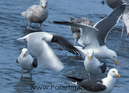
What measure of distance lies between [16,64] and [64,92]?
2015mm

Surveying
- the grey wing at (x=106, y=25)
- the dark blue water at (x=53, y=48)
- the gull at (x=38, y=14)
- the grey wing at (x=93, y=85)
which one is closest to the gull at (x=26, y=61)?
the dark blue water at (x=53, y=48)

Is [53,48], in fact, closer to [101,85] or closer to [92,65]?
[92,65]

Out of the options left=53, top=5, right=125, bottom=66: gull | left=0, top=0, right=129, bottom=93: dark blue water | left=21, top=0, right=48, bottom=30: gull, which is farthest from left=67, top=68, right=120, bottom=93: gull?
left=21, top=0, right=48, bottom=30: gull

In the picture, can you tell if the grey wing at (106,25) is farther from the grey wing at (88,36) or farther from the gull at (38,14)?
the gull at (38,14)

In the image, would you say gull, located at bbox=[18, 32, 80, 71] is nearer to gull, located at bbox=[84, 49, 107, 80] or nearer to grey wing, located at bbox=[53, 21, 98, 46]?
gull, located at bbox=[84, 49, 107, 80]

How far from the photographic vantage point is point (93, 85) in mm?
7199

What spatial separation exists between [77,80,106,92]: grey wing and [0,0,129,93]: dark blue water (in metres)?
0.42

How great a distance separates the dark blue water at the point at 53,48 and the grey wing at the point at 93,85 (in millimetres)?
425

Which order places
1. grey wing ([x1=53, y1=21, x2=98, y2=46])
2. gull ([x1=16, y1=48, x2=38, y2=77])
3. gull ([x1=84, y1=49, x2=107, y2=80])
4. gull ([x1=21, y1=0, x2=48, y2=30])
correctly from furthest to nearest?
gull ([x1=21, y1=0, x2=48, y2=30]) < grey wing ([x1=53, y1=21, x2=98, y2=46]) < gull ([x1=16, y1=48, x2=38, y2=77]) < gull ([x1=84, y1=49, x2=107, y2=80])

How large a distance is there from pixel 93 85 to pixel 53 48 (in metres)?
3.72

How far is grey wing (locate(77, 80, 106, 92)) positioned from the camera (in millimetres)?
7077

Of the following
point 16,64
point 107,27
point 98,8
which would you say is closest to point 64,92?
point 16,64

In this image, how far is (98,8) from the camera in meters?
16.5

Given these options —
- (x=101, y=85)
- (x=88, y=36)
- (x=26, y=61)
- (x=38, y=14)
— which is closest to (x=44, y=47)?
(x=26, y=61)
